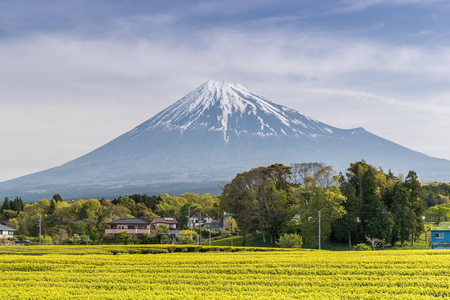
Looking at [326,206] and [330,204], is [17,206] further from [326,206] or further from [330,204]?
[330,204]

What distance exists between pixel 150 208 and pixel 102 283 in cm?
7404


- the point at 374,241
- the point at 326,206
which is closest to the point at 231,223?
the point at 326,206

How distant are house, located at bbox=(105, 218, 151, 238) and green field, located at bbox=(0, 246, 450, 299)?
4607 cm

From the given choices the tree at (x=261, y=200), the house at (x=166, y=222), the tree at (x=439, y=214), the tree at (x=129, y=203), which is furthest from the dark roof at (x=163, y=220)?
the tree at (x=439, y=214)

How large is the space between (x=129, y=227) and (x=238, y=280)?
54.3m

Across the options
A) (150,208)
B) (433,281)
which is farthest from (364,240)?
(150,208)

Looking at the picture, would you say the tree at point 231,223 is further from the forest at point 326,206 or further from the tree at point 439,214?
the tree at point 439,214

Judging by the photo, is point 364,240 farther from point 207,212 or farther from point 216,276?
point 207,212

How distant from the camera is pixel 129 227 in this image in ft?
218

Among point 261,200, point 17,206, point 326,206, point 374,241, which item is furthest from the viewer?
point 17,206

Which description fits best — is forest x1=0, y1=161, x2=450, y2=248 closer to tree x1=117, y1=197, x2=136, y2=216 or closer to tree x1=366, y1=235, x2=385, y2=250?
tree x1=366, y1=235, x2=385, y2=250

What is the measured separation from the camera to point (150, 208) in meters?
87.2

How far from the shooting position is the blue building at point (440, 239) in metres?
41.7

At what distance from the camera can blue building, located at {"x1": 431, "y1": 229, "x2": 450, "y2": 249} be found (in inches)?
1642
